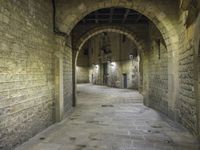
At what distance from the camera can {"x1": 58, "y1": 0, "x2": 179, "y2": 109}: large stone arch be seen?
5398 mm

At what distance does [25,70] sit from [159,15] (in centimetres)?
374

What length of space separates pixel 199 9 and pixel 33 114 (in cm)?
369

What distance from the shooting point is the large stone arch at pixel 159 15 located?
540 cm

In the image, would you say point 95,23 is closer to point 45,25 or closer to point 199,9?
point 45,25

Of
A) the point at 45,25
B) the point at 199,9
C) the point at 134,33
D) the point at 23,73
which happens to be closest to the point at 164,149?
the point at 199,9

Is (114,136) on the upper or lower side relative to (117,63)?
lower

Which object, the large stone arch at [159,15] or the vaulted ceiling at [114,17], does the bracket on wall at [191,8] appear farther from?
the vaulted ceiling at [114,17]

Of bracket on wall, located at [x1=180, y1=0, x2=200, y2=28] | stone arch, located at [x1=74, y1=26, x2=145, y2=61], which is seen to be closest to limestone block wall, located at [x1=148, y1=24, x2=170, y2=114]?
stone arch, located at [x1=74, y1=26, x2=145, y2=61]

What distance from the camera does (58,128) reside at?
4.85m

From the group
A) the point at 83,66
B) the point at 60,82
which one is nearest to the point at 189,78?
the point at 60,82

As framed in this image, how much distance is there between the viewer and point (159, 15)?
18.2 feet

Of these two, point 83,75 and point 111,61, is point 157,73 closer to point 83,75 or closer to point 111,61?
point 111,61

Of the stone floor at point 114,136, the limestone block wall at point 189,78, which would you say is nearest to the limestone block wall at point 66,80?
the stone floor at point 114,136

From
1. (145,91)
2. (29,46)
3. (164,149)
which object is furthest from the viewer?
(145,91)
